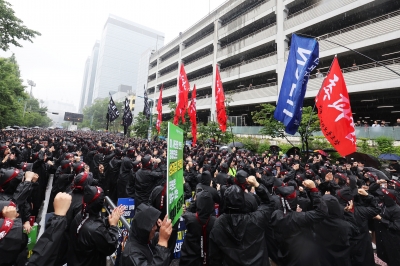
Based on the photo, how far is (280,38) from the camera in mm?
19750

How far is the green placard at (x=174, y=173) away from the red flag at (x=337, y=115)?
3.66 meters

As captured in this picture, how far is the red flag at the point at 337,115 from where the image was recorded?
451 cm

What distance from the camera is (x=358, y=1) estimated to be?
583 inches

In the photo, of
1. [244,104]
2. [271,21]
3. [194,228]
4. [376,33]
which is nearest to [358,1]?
[376,33]

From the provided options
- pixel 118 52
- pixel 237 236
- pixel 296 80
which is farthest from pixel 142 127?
pixel 118 52

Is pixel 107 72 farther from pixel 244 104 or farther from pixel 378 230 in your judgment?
pixel 378 230

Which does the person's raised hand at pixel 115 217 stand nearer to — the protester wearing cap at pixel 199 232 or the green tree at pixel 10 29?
the protester wearing cap at pixel 199 232

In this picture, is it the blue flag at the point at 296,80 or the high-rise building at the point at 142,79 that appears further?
the high-rise building at the point at 142,79

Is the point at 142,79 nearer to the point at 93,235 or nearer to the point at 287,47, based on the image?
the point at 287,47

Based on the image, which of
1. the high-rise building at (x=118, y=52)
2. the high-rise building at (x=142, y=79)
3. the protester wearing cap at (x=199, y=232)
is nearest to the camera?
the protester wearing cap at (x=199, y=232)

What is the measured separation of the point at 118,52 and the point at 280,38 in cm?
11021

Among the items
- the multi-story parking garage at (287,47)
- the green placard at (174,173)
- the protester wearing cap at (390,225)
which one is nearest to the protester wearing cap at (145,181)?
the green placard at (174,173)

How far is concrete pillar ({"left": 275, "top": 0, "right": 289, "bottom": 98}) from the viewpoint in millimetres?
19312

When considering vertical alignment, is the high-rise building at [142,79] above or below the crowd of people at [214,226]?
above
